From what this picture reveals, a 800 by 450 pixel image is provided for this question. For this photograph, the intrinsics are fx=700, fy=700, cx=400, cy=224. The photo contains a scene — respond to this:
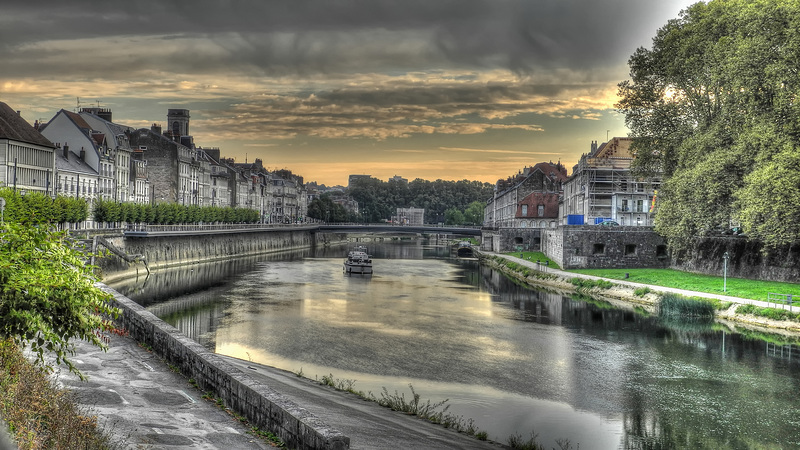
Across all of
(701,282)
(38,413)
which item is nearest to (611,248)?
(701,282)

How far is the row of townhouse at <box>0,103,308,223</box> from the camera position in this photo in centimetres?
7181

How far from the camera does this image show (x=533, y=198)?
113 metres

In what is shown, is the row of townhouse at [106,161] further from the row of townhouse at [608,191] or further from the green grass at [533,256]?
the row of townhouse at [608,191]

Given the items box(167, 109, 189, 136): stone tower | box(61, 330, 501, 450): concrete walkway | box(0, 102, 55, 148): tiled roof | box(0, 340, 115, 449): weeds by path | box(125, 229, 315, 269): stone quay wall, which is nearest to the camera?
box(0, 340, 115, 449): weeds by path

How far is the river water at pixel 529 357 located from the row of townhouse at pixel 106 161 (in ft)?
89.1

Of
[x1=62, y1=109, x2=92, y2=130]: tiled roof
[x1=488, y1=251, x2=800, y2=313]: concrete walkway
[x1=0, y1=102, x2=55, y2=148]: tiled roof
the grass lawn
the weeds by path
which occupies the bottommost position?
[x1=488, y1=251, x2=800, y2=313]: concrete walkway

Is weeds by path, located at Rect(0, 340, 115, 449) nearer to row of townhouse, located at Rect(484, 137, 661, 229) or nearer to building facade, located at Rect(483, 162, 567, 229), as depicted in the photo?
row of townhouse, located at Rect(484, 137, 661, 229)

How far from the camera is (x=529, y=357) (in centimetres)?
3025

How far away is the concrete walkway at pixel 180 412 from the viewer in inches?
539

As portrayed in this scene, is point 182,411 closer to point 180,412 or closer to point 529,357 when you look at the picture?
point 180,412

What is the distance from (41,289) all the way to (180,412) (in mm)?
6273

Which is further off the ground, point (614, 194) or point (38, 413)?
point (614, 194)

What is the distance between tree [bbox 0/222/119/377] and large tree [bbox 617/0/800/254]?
126 ft

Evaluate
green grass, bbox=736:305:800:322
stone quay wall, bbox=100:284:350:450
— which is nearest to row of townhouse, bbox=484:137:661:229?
green grass, bbox=736:305:800:322
